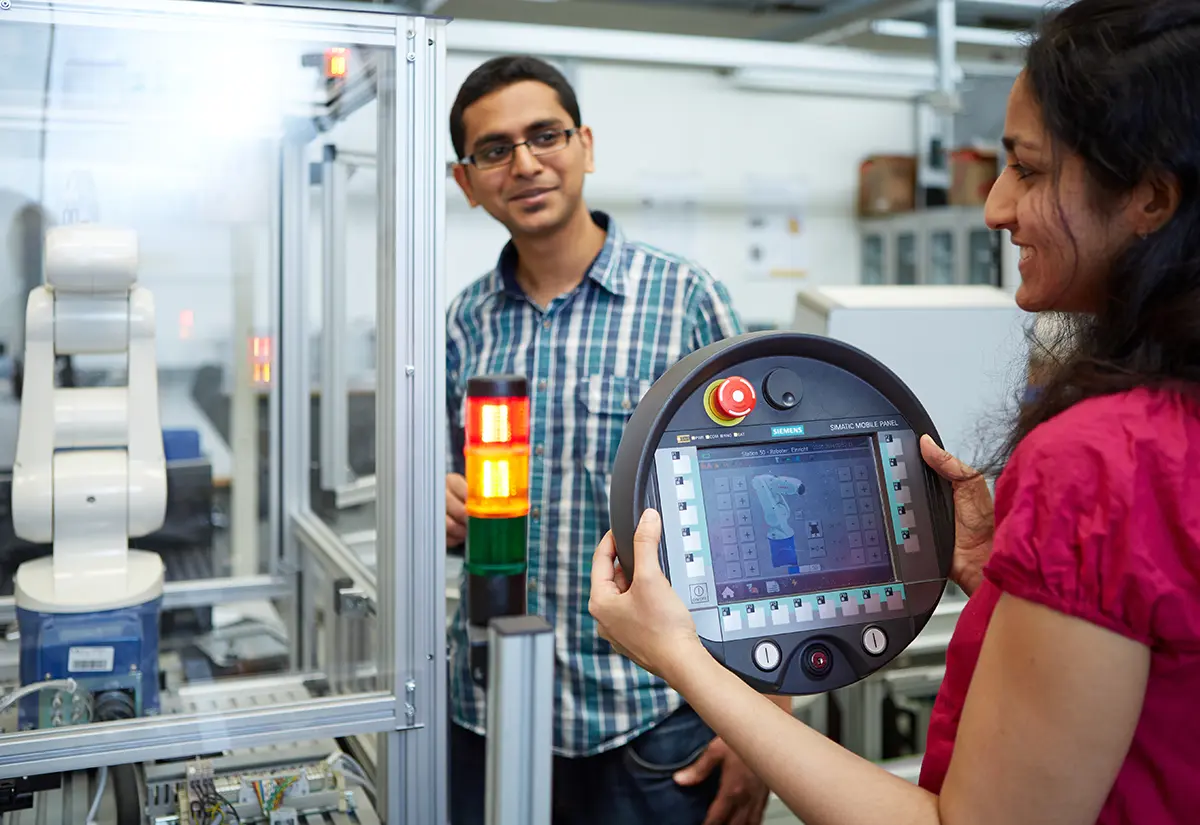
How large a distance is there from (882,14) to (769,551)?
436 centimetres

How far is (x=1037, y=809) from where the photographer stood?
0.69 m

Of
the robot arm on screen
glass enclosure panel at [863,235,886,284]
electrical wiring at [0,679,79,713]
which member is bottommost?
electrical wiring at [0,679,79,713]

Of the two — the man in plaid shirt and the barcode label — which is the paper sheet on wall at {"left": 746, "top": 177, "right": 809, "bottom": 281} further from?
the barcode label

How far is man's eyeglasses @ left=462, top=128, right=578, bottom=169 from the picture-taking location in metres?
1.66

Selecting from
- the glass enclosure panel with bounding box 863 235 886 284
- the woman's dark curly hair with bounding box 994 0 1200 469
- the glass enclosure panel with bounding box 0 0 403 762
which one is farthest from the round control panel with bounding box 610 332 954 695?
the glass enclosure panel with bounding box 863 235 886 284

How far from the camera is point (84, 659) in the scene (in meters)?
1.34

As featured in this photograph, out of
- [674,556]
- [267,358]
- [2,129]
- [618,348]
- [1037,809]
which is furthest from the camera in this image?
[267,358]

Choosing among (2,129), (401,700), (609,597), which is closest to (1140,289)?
(609,597)

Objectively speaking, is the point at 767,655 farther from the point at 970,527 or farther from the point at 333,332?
the point at 333,332

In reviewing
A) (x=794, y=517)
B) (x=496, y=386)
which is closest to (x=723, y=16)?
(x=496, y=386)

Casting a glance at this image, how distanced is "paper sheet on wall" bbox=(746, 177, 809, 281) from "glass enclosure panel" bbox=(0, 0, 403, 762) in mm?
3945

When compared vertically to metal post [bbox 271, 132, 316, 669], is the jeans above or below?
below

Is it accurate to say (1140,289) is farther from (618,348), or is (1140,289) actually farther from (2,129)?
(2,129)

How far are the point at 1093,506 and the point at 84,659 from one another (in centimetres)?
114
